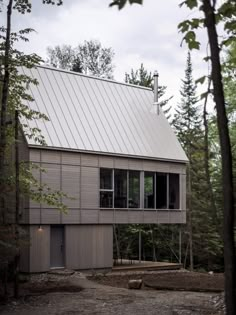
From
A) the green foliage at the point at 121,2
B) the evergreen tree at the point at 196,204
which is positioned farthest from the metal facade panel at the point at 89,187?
the green foliage at the point at 121,2

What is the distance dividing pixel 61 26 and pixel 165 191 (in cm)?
3021

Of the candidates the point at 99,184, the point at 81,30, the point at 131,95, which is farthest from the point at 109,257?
the point at 81,30

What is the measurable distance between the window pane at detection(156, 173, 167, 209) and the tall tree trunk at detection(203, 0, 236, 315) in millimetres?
23410

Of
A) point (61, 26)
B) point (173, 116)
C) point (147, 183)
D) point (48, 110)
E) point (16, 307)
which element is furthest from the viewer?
point (61, 26)

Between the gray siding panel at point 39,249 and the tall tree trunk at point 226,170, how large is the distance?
61.1 feet

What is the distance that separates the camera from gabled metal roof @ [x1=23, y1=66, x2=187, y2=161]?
23609mm

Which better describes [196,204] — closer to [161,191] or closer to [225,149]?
[161,191]

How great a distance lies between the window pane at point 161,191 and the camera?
2677 centimetres

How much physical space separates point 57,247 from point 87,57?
109ft

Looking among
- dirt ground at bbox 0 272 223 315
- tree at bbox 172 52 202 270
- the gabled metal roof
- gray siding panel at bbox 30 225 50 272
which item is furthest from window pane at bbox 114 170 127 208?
tree at bbox 172 52 202 270

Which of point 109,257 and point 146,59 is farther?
point 146,59

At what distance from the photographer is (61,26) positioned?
52.7m

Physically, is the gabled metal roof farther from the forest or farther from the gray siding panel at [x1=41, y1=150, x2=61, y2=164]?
the forest

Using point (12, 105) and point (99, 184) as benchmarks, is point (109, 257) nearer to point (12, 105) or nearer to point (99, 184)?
point (99, 184)
